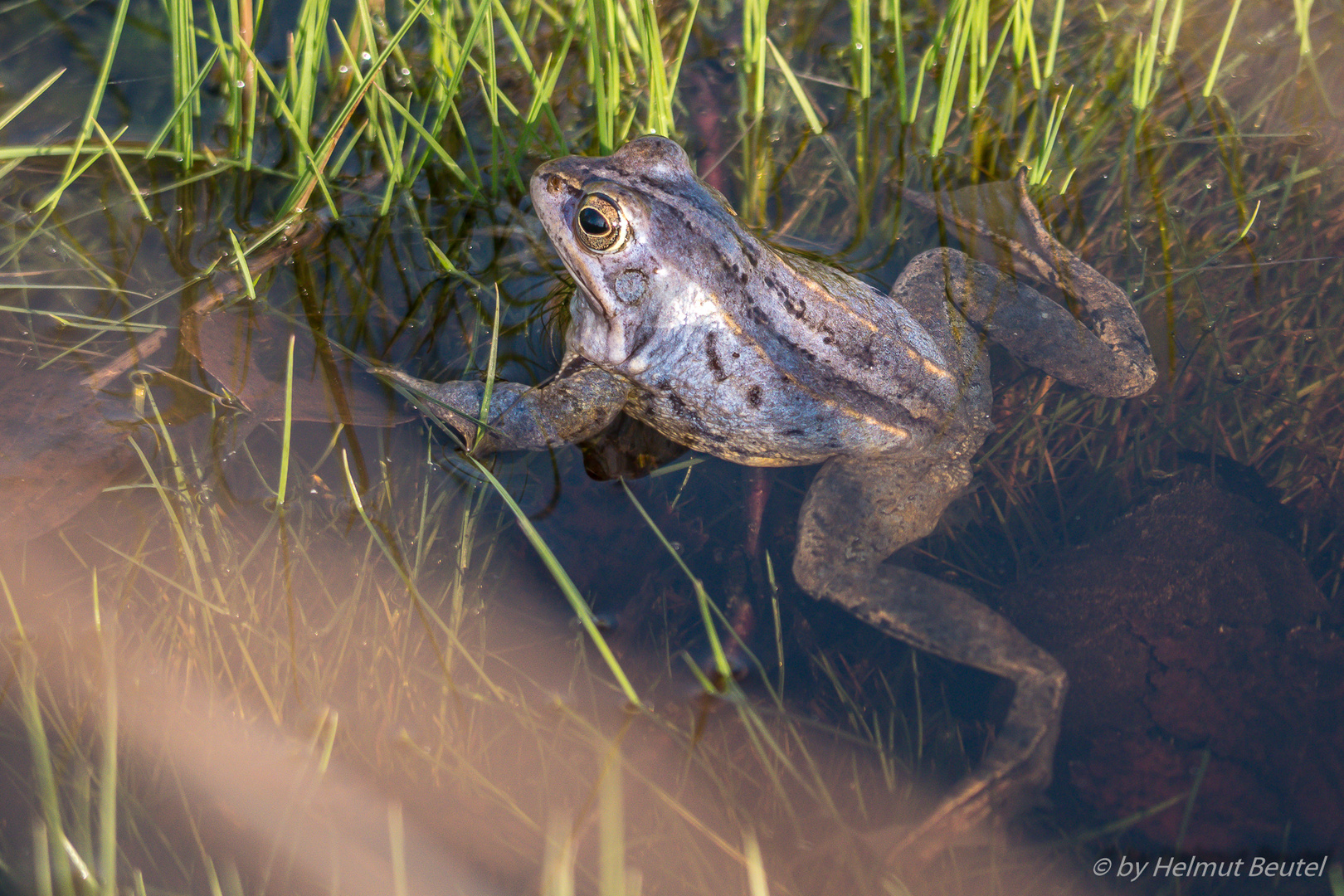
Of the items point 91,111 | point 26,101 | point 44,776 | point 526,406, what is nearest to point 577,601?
point 526,406

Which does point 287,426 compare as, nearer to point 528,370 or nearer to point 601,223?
point 528,370

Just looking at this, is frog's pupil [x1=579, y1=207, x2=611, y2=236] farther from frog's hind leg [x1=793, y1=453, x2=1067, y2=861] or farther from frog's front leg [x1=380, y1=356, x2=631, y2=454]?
frog's hind leg [x1=793, y1=453, x2=1067, y2=861]

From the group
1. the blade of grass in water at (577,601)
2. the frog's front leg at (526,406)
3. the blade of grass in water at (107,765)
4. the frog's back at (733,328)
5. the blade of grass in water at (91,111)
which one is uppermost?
the blade of grass in water at (91,111)

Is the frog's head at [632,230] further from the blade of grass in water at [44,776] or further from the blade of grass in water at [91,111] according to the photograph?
the blade of grass in water at [44,776]

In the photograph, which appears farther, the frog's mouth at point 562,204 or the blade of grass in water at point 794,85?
the blade of grass in water at point 794,85

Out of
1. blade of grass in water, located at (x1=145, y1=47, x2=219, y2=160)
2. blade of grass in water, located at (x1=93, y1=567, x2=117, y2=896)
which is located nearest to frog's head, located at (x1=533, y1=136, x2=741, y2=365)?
blade of grass in water, located at (x1=145, y1=47, x2=219, y2=160)

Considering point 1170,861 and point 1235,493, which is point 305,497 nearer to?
point 1170,861

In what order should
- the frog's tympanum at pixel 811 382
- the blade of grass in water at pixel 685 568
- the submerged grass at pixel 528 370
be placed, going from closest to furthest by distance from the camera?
the submerged grass at pixel 528 370 < the frog's tympanum at pixel 811 382 < the blade of grass in water at pixel 685 568

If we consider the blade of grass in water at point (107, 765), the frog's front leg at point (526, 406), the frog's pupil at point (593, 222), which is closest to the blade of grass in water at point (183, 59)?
the frog's front leg at point (526, 406)
